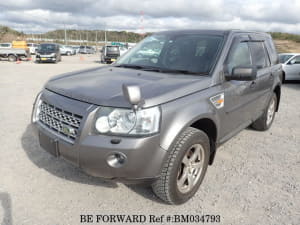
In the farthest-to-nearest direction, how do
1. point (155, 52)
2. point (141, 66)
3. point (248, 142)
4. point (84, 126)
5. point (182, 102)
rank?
point (248, 142) → point (155, 52) → point (141, 66) → point (182, 102) → point (84, 126)

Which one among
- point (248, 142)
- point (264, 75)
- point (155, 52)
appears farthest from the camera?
point (248, 142)

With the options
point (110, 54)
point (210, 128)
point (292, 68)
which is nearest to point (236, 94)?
point (210, 128)

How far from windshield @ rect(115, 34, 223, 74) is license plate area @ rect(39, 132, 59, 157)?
1.49 m

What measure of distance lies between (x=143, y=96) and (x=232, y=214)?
153 centimetres

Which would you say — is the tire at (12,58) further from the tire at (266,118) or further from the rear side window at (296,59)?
the tire at (266,118)

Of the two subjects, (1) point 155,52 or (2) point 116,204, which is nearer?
(2) point 116,204

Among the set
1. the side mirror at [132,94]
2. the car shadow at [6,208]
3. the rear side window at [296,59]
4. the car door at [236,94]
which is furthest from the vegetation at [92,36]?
the side mirror at [132,94]

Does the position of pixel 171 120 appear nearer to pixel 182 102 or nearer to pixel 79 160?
pixel 182 102

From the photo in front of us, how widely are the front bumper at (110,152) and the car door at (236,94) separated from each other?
125 cm

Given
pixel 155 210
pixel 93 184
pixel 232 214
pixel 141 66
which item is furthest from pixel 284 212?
pixel 141 66

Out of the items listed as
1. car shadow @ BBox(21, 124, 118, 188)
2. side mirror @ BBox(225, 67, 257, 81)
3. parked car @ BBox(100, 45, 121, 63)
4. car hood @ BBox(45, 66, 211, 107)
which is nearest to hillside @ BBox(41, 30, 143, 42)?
parked car @ BBox(100, 45, 121, 63)

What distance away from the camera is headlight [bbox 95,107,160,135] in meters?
2.09

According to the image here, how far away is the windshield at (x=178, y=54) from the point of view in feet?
9.96

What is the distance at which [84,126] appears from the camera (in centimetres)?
215
